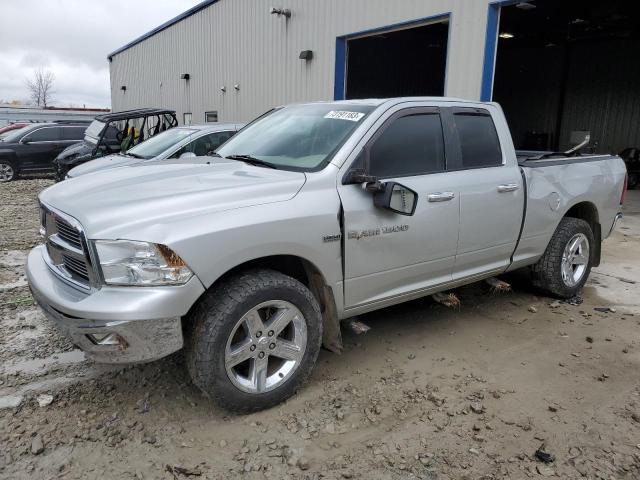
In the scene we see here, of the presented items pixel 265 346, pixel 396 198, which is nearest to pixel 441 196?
pixel 396 198

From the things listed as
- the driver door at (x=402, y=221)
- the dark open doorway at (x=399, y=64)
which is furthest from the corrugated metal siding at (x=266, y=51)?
the driver door at (x=402, y=221)

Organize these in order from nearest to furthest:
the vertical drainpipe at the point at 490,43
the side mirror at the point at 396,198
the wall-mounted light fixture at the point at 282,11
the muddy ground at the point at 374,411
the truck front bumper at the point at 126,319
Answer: the truck front bumper at the point at 126,319, the muddy ground at the point at 374,411, the side mirror at the point at 396,198, the vertical drainpipe at the point at 490,43, the wall-mounted light fixture at the point at 282,11

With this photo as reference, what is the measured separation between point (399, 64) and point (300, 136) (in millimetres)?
17556

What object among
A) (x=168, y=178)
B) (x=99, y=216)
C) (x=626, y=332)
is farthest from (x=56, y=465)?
(x=626, y=332)

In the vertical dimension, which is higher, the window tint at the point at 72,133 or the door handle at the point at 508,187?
the door handle at the point at 508,187

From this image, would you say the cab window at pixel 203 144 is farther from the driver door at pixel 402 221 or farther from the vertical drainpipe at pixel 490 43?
the driver door at pixel 402 221

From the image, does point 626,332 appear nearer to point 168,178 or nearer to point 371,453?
point 371,453

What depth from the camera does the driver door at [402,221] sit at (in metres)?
3.36

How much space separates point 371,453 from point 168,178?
2050mm

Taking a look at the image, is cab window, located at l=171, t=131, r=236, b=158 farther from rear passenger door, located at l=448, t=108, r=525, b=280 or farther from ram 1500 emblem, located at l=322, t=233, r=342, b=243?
ram 1500 emblem, located at l=322, t=233, r=342, b=243

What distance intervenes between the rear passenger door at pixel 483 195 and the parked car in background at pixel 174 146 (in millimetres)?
4664

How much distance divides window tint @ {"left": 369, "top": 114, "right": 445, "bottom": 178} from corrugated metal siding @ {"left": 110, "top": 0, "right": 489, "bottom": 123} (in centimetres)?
473

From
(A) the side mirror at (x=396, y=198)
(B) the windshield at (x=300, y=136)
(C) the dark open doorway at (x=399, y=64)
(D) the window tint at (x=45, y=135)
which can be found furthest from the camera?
(C) the dark open doorway at (x=399, y=64)

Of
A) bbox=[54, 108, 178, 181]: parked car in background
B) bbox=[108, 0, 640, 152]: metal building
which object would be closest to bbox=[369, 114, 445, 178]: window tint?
bbox=[108, 0, 640, 152]: metal building
